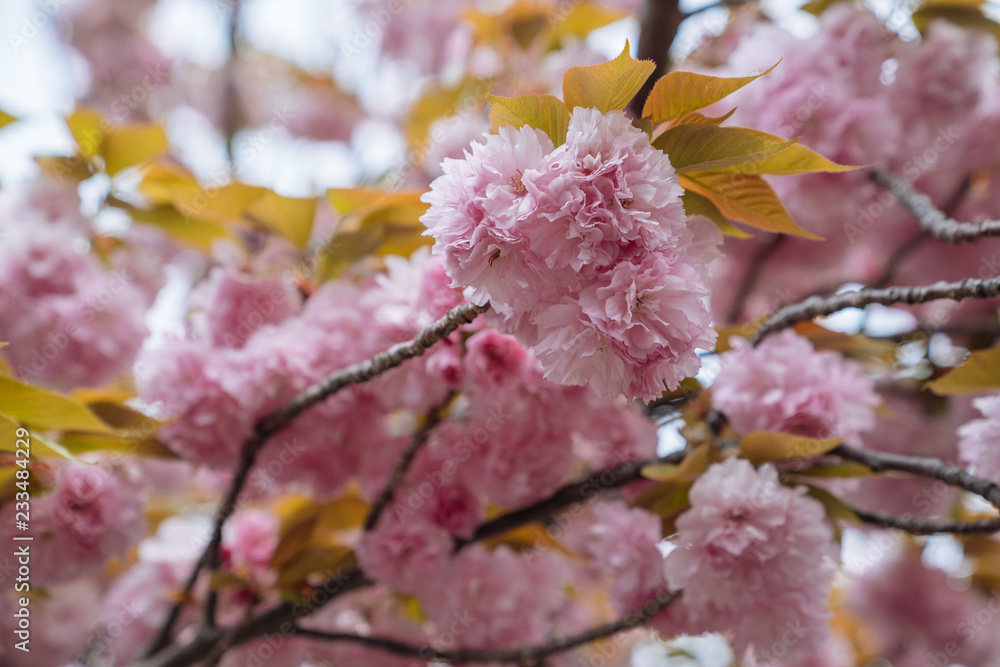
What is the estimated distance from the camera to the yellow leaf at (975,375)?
67 cm

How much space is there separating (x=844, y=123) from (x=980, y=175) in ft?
1.63

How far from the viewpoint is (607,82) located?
0.48 meters

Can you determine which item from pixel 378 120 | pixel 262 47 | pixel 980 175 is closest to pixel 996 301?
pixel 980 175

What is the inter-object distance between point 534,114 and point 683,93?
11 centimetres

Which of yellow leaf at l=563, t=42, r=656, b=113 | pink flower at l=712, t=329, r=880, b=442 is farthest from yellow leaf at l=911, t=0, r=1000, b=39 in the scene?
yellow leaf at l=563, t=42, r=656, b=113

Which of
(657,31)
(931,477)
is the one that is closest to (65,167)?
(657,31)

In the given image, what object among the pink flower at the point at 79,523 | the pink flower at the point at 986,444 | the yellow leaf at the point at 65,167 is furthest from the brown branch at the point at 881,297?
the yellow leaf at the point at 65,167

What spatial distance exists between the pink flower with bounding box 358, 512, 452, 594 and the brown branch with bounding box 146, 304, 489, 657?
180mm

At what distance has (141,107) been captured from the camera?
7.77ft

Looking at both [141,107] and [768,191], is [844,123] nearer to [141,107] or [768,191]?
[768,191]

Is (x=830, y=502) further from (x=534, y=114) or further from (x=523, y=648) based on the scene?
(x=534, y=114)

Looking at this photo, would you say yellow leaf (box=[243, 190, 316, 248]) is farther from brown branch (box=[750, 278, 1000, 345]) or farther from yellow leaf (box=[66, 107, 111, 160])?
brown branch (box=[750, 278, 1000, 345])

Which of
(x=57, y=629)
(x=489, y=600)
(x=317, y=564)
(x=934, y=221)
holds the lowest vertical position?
(x=57, y=629)

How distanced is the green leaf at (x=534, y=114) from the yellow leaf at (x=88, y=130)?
90cm
